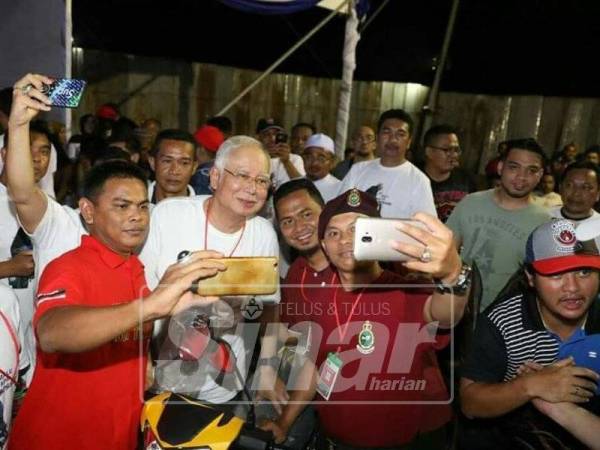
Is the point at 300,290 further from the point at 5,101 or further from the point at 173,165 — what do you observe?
the point at 5,101

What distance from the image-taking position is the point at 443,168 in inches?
212

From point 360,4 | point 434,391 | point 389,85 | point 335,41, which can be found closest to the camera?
point 434,391

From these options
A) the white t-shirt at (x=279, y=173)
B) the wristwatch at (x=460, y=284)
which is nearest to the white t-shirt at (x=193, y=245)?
the wristwatch at (x=460, y=284)

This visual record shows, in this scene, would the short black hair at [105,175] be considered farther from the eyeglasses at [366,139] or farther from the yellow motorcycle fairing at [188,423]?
the eyeglasses at [366,139]

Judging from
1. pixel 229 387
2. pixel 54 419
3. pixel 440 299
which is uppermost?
pixel 440 299

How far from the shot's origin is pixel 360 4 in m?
7.46

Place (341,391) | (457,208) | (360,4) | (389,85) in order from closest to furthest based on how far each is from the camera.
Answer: (341,391) < (457,208) < (360,4) < (389,85)

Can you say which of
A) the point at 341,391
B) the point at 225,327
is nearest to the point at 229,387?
the point at 225,327

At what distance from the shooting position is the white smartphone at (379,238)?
175 centimetres

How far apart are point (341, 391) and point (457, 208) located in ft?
7.69

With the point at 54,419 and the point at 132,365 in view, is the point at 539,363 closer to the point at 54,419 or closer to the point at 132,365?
the point at 132,365

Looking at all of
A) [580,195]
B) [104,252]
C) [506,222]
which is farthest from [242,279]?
[580,195]

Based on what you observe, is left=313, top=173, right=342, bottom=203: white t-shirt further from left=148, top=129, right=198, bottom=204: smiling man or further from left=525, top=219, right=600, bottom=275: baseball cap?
left=525, top=219, right=600, bottom=275: baseball cap

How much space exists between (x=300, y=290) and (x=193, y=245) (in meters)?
0.64
